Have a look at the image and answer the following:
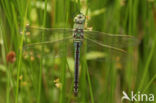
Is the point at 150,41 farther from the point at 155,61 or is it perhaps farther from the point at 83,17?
the point at 83,17

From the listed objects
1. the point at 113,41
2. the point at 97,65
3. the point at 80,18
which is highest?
the point at 80,18

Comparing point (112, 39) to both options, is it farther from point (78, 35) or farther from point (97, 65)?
point (97, 65)

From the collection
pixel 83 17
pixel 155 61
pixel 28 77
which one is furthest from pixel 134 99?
pixel 28 77

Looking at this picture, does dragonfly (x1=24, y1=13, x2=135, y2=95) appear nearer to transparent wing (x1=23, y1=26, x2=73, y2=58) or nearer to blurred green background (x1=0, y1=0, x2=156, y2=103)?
transparent wing (x1=23, y1=26, x2=73, y2=58)

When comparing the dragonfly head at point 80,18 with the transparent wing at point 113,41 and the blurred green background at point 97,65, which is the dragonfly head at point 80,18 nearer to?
the transparent wing at point 113,41

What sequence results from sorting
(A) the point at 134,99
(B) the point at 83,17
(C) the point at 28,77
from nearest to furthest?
(B) the point at 83,17, (A) the point at 134,99, (C) the point at 28,77

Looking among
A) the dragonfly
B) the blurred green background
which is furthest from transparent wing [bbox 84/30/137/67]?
the blurred green background

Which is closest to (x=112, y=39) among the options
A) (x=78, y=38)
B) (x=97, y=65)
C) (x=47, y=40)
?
(x=78, y=38)

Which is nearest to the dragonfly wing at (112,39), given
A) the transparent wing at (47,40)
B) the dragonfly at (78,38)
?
the dragonfly at (78,38)
